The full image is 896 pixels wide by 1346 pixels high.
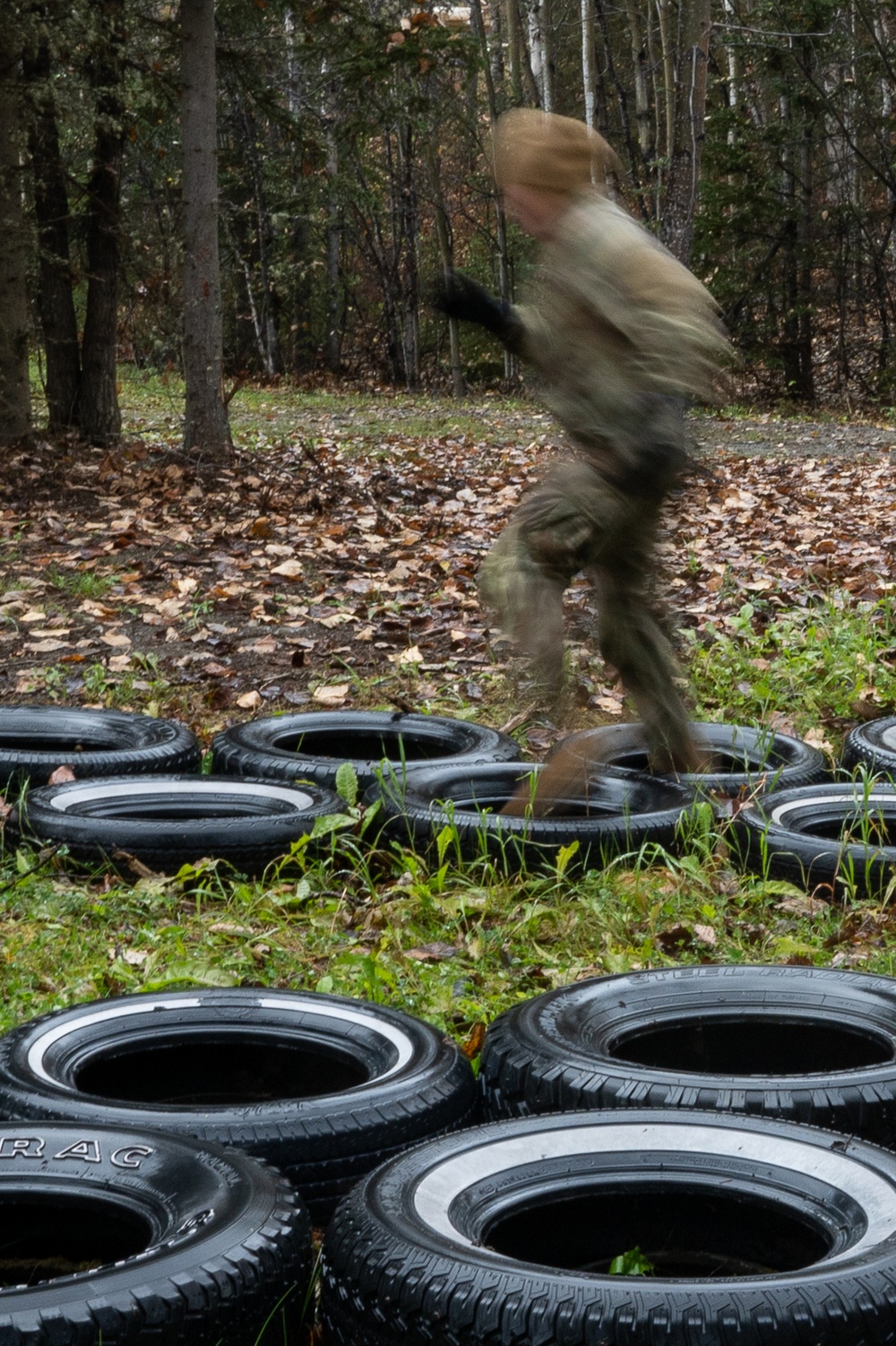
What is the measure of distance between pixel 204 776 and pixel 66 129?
11168 millimetres

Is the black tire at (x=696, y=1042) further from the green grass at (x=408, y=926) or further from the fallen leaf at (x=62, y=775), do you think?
the fallen leaf at (x=62, y=775)

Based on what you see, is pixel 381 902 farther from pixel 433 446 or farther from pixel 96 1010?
pixel 433 446

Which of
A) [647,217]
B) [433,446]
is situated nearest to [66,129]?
[433,446]

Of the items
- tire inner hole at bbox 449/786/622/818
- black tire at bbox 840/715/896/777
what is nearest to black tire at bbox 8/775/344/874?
tire inner hole at bbox 449/786/622/818

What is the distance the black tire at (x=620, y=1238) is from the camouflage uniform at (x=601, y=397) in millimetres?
2261

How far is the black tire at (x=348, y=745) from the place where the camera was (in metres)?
6.18

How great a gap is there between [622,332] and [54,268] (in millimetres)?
13223

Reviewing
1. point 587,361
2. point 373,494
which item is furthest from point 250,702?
point 373,494

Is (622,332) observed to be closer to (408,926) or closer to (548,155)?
(548,155)

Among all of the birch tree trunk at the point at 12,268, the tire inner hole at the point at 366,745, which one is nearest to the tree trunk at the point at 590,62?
the birch tree trunk at the point at 12,268

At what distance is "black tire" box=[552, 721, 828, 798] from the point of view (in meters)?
5.91

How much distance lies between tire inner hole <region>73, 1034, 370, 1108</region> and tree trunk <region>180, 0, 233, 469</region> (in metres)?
11.2

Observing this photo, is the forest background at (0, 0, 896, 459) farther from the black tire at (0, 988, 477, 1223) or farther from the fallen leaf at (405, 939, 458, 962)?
the black tire at (0, 988, 477, 1223)

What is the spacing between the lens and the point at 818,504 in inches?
533
